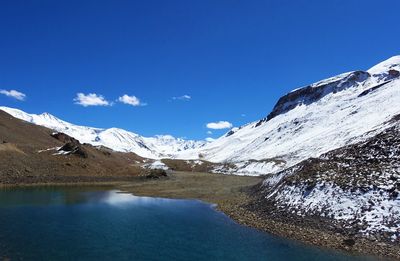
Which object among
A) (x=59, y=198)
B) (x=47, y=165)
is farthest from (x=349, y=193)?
(x=47, y=165)

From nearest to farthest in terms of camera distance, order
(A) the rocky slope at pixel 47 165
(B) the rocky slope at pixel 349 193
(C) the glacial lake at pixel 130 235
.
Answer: (C) the glacial lake at pixel 130 235 < (B) the rocky slope at pixel 349 193 < (A) the rocky slope at pixel 47 165

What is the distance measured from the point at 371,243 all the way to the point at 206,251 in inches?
554

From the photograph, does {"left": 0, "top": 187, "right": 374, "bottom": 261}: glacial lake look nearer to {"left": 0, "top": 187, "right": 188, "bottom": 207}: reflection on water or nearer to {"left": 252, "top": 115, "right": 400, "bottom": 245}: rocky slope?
{"left": 0, "top": 187, "right": 188, "bottom": 207}: reflection on water

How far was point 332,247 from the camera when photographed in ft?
105

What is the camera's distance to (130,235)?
36.3 meters

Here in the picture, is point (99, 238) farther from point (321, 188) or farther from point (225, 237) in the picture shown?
point (321, 188)

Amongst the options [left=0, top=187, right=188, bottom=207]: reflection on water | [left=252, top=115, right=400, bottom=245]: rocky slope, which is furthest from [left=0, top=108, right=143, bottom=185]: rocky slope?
[left=252, top=115, right=400, bottom=245]: rocky slope

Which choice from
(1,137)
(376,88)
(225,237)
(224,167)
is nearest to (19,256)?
(225,237)

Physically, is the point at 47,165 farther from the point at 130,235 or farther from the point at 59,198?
the point at 130,235

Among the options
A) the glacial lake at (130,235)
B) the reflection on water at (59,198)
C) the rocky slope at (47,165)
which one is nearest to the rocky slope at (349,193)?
the glacial lake at (130,235)

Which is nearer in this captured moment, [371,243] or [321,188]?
[371,243]

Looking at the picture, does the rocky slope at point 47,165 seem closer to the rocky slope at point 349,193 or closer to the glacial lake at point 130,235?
the glacial lake at point 130,235

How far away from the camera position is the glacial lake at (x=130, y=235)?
98.2 ft

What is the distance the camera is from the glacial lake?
1178 inches
